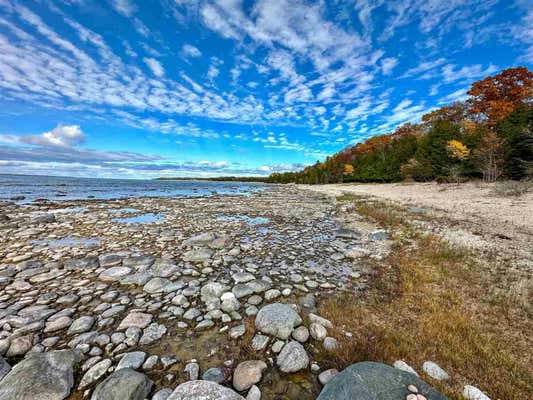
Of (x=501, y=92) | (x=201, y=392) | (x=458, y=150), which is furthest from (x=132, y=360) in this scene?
(x=501, y=92)

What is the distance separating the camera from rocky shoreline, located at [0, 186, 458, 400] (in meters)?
2.01

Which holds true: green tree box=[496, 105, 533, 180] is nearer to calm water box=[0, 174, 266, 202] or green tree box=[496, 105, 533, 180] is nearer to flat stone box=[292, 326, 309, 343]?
flat stone box=[292, 326, 309, 343]

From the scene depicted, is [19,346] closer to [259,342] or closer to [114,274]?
[114,274]

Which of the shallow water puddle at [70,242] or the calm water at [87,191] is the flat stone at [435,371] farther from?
the calm water at [87,191]

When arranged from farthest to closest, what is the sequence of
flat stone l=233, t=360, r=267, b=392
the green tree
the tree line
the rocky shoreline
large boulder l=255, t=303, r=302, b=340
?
the tree line
the green tree
large boulder l=255, t=303, r=302, b=340
flat stone l=233, t=360, r=267, b=392
the rocky shoreline

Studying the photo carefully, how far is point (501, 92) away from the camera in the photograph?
3781 centimetres

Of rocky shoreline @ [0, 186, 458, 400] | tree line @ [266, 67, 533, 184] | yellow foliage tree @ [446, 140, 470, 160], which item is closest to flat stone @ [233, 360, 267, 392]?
rocky shoreline @ [0, 186, 458, 400]

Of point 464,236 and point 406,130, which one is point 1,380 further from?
point 406,130

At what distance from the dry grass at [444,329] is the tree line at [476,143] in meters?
28.6

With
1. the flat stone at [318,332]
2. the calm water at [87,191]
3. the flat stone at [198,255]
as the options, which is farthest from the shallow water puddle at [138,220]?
the calm water at [87,191]

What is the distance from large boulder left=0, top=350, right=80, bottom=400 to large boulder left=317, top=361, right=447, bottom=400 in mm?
2392

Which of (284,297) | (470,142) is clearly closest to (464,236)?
(284,297)

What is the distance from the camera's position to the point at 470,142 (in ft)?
96.7

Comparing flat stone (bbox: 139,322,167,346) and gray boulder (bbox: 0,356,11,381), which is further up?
gray boulder (bbox: 0,356,11,381)
